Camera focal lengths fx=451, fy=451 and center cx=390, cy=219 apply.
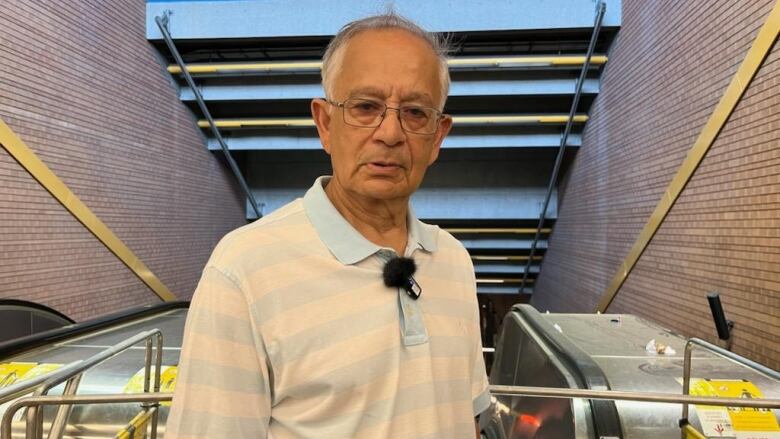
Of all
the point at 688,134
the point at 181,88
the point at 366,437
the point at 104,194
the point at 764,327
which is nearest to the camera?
the point at 366,437

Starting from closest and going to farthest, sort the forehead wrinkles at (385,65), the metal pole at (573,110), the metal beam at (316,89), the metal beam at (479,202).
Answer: the forehead wrinkles at (385,65)
the metal pole at (573,110)
the metal beam at (316,89)
the metal beam at (479,202)

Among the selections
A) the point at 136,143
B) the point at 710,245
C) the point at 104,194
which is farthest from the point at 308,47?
the point at 710,245

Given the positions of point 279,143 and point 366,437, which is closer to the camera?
point 366,437

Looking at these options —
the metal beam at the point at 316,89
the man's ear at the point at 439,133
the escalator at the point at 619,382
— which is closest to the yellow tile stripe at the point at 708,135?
the escalator at the point at 619,382

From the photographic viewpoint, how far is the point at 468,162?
24.8 feet

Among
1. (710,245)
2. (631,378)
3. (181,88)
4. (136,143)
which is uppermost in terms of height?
(181,88)

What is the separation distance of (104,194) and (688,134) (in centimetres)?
516

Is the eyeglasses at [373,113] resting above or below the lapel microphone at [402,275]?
above

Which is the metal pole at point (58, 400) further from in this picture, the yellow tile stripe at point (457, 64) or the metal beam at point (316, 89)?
the metal beam at point (316, 89)

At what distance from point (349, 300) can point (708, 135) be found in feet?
11.3

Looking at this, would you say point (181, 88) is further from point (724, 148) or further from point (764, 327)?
point (764, 327)

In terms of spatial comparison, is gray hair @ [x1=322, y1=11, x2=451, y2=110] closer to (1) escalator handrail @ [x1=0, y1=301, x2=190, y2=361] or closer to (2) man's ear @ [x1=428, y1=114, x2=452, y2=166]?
(2) man's ear @ [x1=428, y1=114, x2=452, y2=166]

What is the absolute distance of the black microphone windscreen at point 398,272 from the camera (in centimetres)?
81

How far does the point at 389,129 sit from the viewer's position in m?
0.81
